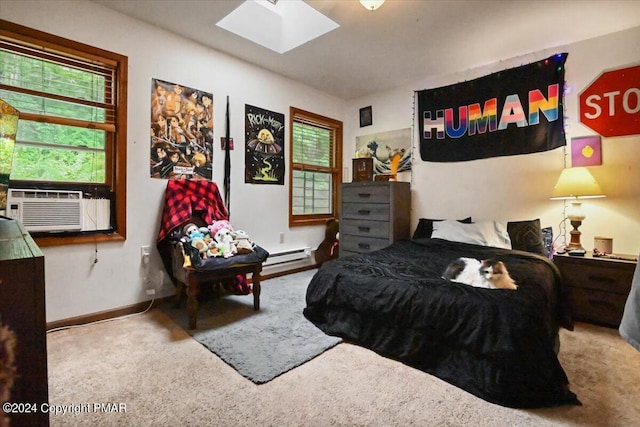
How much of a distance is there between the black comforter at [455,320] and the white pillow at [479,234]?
397 millimetres

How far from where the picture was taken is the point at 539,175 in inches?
113

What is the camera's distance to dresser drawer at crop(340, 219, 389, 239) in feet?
10.9

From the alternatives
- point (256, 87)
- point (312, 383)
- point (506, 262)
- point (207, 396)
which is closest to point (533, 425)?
point (312, 383)

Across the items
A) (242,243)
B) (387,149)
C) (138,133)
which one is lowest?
(242,243)

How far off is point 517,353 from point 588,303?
1.44 meters

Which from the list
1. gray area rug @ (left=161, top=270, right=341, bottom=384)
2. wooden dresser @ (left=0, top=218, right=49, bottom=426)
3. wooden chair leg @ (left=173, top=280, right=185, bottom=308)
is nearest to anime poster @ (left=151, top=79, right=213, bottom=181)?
wooden chair leg @ (left=173, top=280, right=185, bottom=308)

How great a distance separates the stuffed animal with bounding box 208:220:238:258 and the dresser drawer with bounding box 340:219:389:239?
1.47 meters

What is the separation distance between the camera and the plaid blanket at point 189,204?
8.36ft

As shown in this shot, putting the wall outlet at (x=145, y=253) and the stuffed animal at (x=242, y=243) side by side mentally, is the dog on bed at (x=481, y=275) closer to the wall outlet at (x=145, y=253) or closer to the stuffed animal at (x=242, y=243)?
the stuffed animal at (x=242, y=243)

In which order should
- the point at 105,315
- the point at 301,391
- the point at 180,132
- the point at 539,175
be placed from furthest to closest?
the point at 539,175
the point at 180,132
the point at 105,315
the point at 301,391

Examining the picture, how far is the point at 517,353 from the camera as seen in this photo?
1.36 m

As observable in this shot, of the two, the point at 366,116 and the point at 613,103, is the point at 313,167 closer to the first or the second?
the point at 366,116

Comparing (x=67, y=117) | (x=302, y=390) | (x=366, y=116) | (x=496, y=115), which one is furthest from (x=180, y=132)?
(x=496, y=115)

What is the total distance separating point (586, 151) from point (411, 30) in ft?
5.96
